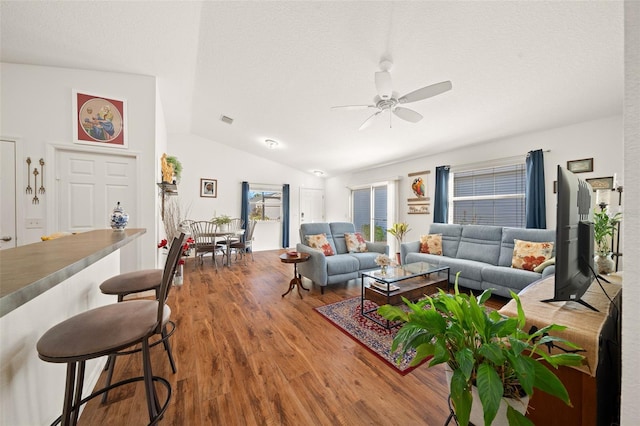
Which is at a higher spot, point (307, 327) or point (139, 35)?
point (139, 35)

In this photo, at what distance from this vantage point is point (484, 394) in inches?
25.7

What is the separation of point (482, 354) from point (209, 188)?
21.2ft

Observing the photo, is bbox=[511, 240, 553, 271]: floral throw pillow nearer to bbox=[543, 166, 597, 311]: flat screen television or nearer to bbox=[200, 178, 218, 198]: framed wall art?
bbox=[543, 166, 597, 311]: flat screen television

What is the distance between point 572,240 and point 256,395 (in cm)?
188

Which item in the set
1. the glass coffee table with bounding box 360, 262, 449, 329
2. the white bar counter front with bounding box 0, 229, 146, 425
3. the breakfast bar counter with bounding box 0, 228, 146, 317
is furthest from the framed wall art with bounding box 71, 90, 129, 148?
the glass coffee table with bounding box 360, 262, 449, 329

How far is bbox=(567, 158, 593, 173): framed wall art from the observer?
3.01m

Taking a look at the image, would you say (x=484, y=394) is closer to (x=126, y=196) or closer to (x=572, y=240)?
(x=572, y=240)

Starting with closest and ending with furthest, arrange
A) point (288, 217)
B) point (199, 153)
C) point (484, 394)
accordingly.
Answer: point (484, 394) < point (199, 153) < point (288, 217)

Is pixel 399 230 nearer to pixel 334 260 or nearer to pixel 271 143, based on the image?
pixel 334 260

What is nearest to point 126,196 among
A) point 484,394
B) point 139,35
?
point 139,35

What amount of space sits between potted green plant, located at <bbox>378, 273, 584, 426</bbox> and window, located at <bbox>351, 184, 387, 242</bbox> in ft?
16.8

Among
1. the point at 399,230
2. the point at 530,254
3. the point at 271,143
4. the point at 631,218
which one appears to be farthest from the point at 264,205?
the point at 631,218

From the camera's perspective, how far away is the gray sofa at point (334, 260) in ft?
10.7

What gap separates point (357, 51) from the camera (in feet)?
7.82
